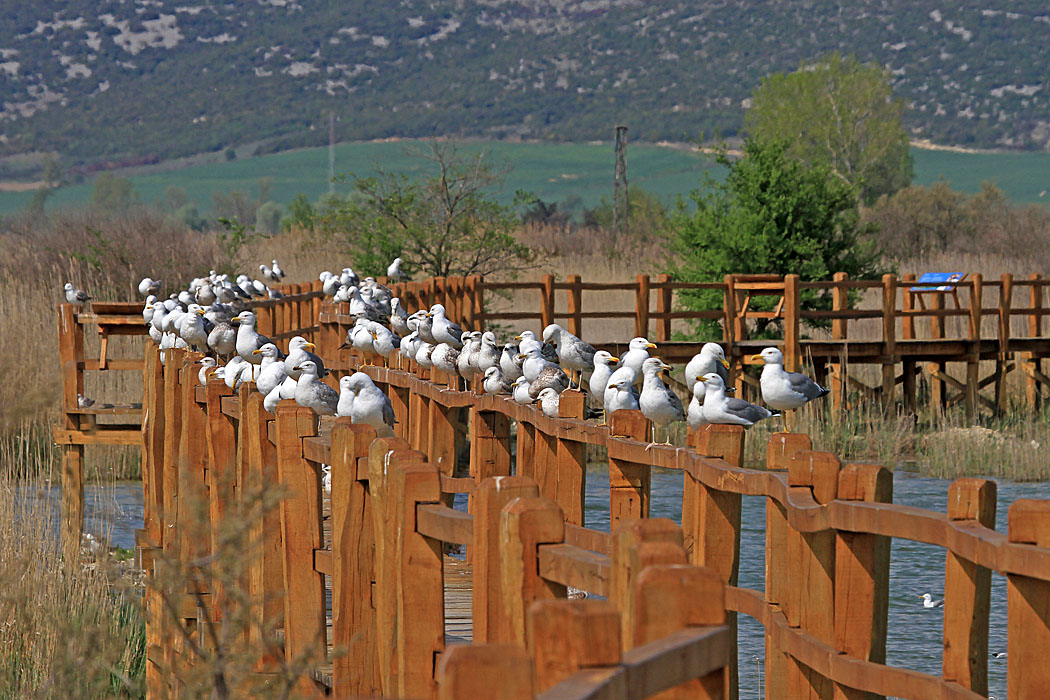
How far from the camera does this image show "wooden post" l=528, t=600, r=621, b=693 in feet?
7.19

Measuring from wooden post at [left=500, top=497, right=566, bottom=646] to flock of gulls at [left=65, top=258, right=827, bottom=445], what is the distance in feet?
9.12

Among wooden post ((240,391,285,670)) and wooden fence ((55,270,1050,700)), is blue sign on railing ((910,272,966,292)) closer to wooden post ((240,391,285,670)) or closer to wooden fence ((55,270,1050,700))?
wooden fence ((55,270,1050,700))

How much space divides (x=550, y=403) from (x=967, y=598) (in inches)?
111

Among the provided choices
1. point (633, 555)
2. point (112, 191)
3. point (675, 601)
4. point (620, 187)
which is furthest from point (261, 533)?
point (112, 191)

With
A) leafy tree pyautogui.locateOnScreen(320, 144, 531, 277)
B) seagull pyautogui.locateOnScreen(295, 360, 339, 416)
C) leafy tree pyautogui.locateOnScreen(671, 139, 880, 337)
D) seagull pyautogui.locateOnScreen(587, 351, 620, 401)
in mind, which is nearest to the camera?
seagull pyautogui.locateOnScreen(295, 360, 339, 416)

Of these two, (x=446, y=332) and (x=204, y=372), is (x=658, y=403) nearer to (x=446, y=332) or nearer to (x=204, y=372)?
(x=204, y=372)

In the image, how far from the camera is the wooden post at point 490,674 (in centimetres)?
210

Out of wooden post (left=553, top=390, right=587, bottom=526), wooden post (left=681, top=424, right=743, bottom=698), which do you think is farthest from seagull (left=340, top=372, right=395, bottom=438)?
wooden post (left=681, top=424, right=743, bottom=698)

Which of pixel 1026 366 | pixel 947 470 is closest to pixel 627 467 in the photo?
pixel 947 470

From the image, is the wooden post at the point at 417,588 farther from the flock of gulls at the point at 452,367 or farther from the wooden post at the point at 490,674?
the flock of gulls at the point at 452,367

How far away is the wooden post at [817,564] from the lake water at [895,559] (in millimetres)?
3683

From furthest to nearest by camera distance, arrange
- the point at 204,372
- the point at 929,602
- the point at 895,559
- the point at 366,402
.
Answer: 1. the point at 895,559
2. the point at 929,602
3. the point at 204,372
4. the point at 366,402

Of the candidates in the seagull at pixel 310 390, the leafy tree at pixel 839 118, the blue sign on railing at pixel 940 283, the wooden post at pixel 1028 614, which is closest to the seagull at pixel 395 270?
the blue sign on railing at pixel 940 283

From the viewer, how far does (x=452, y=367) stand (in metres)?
10.3
